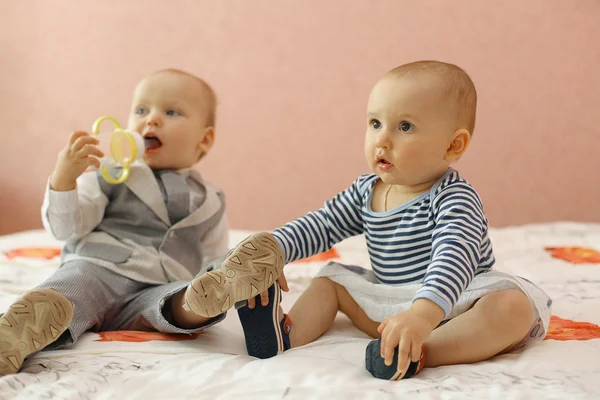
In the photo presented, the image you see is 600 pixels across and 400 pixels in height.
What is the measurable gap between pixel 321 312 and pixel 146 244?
0.37 metres

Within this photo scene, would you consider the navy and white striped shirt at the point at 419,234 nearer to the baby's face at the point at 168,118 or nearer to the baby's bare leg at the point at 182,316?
the baby's bare leg at the point at 182,316

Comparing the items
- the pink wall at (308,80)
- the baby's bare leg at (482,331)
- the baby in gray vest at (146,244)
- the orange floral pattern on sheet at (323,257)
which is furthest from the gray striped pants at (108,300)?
the pink wall at (308,80)

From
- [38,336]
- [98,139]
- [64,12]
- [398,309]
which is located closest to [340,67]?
[64,12]

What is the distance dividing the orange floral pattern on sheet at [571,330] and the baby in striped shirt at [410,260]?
60mm

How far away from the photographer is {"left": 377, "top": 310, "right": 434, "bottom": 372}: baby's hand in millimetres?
852

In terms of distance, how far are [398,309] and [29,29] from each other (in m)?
2.18

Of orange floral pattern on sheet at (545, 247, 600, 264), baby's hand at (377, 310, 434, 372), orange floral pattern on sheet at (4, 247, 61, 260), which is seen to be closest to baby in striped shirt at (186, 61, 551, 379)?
baby's hand at (377, 310, 434, 372)

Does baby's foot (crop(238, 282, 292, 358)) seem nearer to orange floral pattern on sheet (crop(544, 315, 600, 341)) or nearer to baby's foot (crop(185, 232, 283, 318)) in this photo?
baby's foot (crop(185, 232, 283, 318))

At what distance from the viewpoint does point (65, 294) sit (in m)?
1.08

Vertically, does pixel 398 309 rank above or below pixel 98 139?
below

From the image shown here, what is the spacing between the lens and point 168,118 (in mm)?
1423

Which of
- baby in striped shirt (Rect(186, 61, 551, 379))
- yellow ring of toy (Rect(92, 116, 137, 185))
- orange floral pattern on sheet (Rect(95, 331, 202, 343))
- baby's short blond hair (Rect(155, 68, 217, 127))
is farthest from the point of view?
baby's short blond hair (Rect(155, 68, 217, 127))

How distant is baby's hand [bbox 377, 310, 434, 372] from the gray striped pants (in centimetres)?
30

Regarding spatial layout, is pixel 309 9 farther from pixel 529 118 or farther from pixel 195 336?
pixel 195 336
